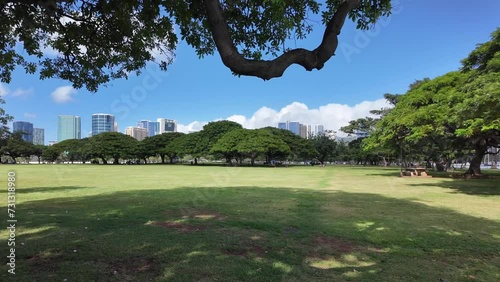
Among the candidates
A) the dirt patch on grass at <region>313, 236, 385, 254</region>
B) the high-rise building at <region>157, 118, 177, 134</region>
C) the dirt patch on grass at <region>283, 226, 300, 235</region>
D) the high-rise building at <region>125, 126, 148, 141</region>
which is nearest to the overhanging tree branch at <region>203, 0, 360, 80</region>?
the dirt patch on grass at <region>313, 236, 385, 254</region>

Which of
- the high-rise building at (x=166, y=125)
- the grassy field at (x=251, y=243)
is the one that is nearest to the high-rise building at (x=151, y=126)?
the high-rise building at (x=166, y=125)

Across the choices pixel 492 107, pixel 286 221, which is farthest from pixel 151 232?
pixel 492 107

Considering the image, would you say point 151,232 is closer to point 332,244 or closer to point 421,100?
point 332,244

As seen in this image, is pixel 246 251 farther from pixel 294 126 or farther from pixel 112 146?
pixel 294 126

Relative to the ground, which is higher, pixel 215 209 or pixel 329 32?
pixel 329 32

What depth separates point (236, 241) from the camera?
229 inches

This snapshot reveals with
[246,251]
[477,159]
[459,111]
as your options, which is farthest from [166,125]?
[246,251]

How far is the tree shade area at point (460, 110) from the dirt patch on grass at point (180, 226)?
424 inches

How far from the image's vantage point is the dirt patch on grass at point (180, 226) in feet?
22.0

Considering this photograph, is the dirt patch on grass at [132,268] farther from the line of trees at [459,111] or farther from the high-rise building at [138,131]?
the high-rise building at [138,131]

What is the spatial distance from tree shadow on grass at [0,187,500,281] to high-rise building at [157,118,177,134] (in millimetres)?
72867

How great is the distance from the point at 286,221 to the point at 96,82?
17.5 ft

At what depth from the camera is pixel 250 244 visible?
566 centimetres

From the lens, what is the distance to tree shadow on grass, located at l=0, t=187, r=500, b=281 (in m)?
4.29
